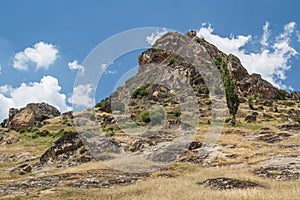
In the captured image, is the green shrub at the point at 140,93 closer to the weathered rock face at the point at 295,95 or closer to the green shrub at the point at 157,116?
the green shrub at the point at 157,116

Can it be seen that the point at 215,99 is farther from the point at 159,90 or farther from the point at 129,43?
the point at 129,43

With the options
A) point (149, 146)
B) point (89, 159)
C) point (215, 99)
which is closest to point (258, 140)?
point (149, 146)

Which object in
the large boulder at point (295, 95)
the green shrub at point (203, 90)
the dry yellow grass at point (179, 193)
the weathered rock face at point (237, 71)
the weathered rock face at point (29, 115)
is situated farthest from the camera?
the weathered rock face at point (237, 71)

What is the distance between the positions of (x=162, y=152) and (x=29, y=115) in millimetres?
69074

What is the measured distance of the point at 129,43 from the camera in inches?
1093

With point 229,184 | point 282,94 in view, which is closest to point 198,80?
point 282,94

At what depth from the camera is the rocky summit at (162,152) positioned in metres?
15.7

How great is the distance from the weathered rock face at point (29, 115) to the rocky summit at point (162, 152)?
298mm

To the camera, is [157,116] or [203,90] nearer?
[157,116]

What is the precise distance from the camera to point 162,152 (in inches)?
1244

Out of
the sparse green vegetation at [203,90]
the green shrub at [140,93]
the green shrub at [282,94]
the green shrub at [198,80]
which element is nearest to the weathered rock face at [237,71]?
the green shrub at [198,80]

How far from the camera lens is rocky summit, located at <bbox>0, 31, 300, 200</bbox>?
15743 millimetres

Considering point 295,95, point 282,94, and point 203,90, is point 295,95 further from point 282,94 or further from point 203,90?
point 203,90

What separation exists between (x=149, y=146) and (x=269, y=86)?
88728 mm
